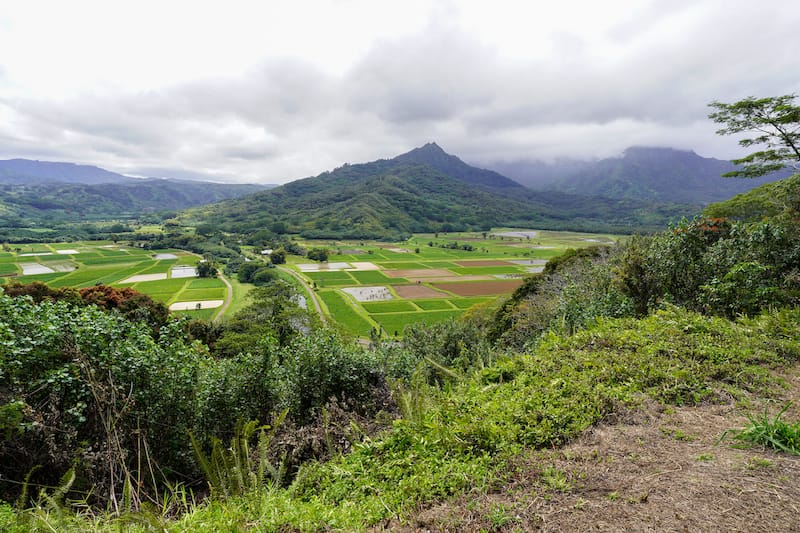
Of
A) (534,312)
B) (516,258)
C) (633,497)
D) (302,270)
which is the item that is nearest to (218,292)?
(302,270)

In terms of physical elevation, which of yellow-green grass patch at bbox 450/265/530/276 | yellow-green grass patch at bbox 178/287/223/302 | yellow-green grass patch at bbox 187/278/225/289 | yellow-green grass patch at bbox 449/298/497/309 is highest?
yellow-green grass patch at bbox 450/265/530/276

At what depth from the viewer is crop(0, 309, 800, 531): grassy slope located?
11.9 ft

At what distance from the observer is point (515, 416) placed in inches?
189

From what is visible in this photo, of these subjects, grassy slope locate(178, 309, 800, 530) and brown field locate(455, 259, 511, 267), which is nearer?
grassy slope locate(178, 309, 800, 530)

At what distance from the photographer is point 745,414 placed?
441cm

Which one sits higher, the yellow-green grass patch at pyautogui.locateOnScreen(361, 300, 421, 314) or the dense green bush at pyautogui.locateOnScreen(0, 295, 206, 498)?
the dense green bush at pyautogui.locateOnScreen(0, 295, 206, 498)

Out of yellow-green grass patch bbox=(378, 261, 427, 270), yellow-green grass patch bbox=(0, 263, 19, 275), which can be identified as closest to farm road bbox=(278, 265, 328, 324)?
yellow-green grass patch bbox=(378, 261, 427, 270)

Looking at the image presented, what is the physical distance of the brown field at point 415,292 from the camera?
53.0 meters

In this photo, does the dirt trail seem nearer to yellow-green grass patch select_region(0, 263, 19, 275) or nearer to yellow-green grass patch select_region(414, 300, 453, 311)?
yellow-green grass patch select_region(414, 300, 453, 311)

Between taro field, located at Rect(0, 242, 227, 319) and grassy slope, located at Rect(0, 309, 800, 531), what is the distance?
4167 centimetres

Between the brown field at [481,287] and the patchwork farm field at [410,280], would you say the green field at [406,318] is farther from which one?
the brown field at [481,287]

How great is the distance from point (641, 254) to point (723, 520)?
11.4 meters

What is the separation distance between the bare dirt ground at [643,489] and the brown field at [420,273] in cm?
6402

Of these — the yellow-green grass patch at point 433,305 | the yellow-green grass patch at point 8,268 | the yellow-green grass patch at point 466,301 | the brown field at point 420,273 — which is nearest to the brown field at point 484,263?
the brown field at point 420,273
